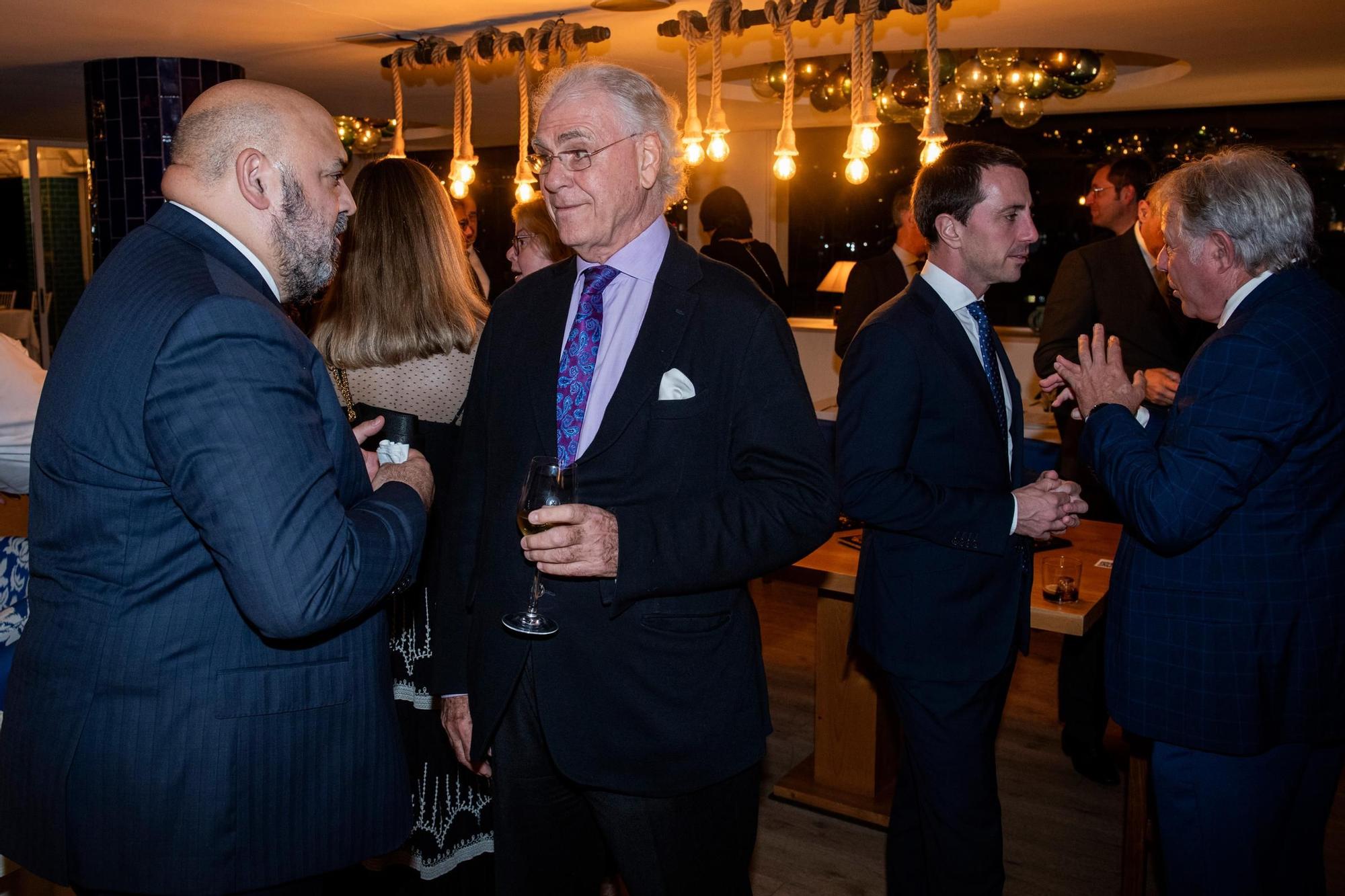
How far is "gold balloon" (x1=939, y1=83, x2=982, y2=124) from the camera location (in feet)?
18.5

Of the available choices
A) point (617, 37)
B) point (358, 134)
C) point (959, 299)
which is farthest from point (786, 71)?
point (358, 134)

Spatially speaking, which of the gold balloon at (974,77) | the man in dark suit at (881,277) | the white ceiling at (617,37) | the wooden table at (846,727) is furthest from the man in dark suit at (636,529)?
the gold balloon at (974,77)

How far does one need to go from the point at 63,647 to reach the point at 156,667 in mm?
131

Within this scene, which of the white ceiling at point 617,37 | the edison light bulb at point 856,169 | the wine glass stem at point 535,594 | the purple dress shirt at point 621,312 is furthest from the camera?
the white ceiling at point 617,37

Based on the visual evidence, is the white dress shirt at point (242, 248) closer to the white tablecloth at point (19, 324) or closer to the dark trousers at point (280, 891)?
the dark trousers at point (280, 891)

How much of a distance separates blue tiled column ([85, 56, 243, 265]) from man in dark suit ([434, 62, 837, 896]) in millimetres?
4666

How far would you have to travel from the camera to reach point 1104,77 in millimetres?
5605

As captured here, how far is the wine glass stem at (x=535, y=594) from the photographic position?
1657 millimetres

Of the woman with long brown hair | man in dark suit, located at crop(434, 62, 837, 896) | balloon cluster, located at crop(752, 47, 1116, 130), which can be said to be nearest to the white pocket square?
man in dark suit, located at crop(434, 62, 837, 896)

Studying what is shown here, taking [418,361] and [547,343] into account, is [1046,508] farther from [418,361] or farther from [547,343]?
[418,361]

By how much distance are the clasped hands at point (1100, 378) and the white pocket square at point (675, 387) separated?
925 millimetres

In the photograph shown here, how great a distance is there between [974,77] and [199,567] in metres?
5.20

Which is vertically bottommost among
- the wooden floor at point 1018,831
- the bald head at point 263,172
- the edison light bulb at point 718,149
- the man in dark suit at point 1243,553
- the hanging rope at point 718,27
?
the wooden floor at point 1018,831

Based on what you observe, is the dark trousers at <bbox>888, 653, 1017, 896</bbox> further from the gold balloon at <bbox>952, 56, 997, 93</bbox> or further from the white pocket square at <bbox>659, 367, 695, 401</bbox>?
the gold balloon at <bbox>952, 56, 997, 93</bbox>
